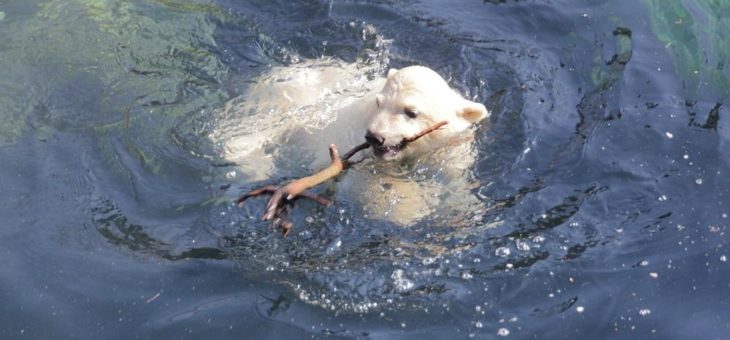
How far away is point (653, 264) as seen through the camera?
215 inches

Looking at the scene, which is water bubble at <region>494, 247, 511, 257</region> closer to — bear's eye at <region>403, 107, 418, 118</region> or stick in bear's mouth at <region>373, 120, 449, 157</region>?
stick in bear's mouth at <region>373, 120, 449, 157</region>

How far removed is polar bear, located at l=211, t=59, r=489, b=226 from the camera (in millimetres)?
6160

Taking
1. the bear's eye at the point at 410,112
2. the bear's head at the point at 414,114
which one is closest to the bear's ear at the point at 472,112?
the bear's head at the point at 414,114

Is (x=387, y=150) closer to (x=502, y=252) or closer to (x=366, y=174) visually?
(x=366, y=174)

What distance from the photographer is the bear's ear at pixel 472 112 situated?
6559 mm

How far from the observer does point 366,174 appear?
646 centimetres

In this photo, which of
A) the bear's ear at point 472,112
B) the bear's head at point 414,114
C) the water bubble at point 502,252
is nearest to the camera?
the water bubble at point 502,252

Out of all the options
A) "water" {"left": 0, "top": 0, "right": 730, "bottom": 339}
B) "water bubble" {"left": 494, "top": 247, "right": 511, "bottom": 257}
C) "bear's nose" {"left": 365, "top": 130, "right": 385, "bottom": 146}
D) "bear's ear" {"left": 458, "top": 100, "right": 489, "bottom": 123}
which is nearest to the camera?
"water" {"left": 0, "top": 0, "right": 730, "bottom": 339}

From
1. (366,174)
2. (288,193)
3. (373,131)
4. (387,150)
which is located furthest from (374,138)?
(288,193)

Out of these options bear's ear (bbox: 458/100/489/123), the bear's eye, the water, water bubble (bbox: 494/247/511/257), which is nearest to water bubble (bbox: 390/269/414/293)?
the water

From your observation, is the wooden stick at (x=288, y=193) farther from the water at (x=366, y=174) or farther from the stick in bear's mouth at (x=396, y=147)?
the water at (x=366, y=174)

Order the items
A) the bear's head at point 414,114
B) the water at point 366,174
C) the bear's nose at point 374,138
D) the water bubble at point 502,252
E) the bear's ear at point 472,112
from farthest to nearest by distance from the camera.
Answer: the bear's ear at point 472,112 < the bear's head at point 414,114 < the bear's nose at point 374,138 < the water bubble at point 502,252 < the water at point 366,174

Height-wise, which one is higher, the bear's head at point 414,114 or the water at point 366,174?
the bear's head at point 414,114

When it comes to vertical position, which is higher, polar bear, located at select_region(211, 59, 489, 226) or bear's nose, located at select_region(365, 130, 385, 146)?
bear's nose, located at select_region(365, 130, 385, 146)
